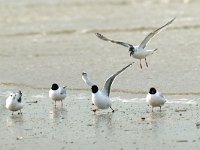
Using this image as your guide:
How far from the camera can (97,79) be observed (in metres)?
14.9

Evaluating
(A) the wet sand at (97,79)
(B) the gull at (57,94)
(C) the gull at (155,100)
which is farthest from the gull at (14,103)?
(C) the gull at (155,100)

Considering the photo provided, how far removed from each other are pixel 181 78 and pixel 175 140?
5039mm

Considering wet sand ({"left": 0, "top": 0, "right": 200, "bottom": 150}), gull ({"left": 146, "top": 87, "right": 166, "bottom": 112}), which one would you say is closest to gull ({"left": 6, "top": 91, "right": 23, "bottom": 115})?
wet sand ({"left": 0, "top": 0, "right": 200, "bottom": 150})

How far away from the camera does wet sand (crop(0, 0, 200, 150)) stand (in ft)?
32.3

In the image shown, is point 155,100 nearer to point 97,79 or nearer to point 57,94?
point 57,94

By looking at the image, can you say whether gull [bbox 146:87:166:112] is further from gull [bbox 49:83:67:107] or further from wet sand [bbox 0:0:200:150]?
gull [bbox 49:83:67:107]

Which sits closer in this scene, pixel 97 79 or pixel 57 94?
pixel 57 94

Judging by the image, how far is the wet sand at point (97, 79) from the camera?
32.3ft

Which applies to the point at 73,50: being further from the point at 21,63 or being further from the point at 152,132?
the point at 152,132

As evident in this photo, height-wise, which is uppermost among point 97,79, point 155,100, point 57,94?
point 97,79

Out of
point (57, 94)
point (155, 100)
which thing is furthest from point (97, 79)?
point (155, 100)

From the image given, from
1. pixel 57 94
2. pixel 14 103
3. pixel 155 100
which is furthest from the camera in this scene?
pixel 57 94

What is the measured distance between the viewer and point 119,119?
11141 millimetres

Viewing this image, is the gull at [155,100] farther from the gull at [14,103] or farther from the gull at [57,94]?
the gull at [14,103]
